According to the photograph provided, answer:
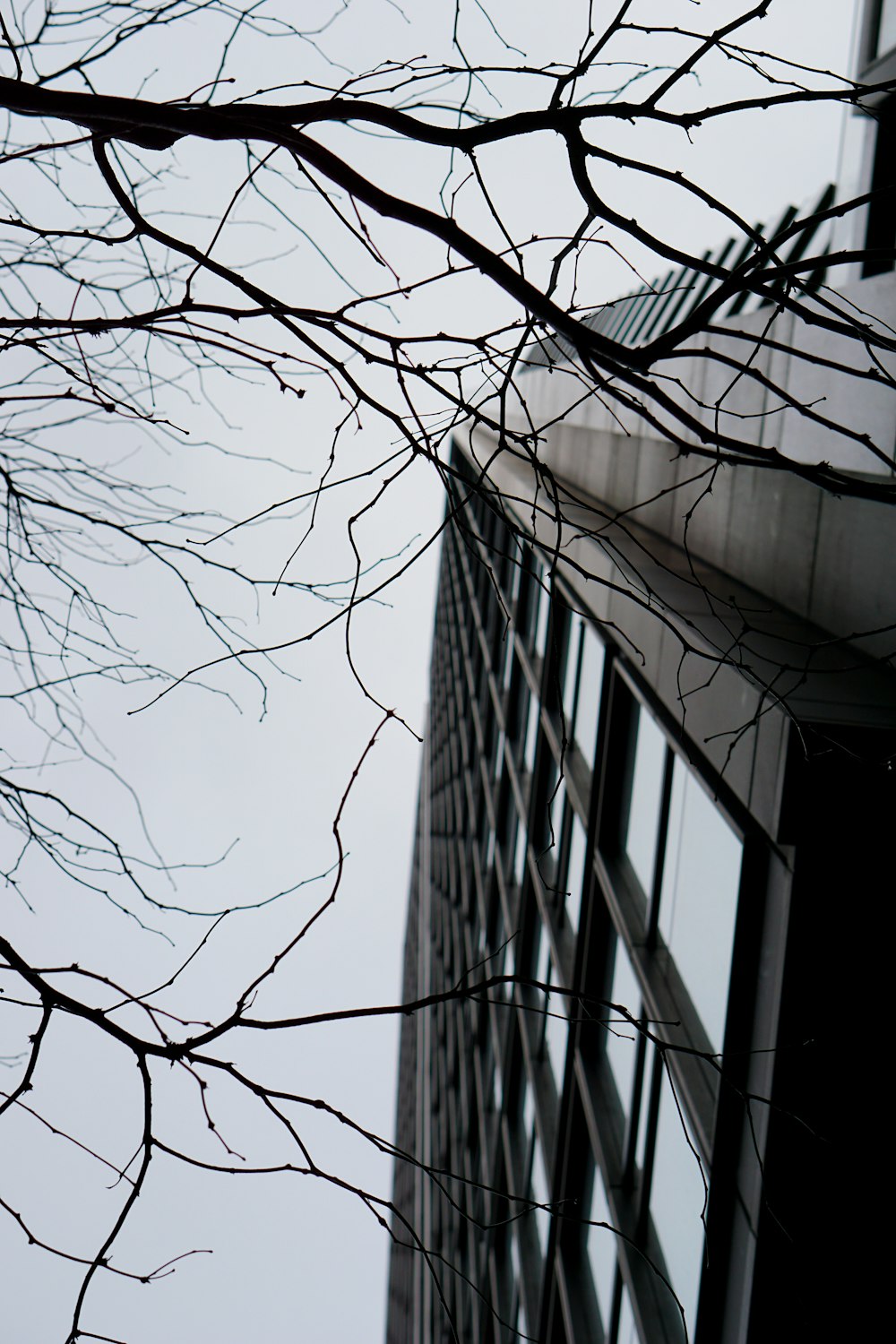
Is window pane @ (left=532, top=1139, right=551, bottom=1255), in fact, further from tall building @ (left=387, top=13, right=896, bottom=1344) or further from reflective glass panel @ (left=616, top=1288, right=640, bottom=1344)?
reflective glass panel @ (left=616, top=1288, right=640, bottom=1344)

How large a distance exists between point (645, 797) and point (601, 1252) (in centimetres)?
435

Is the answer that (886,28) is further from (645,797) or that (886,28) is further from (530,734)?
(530,734)

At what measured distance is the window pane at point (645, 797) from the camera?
29.3 ft

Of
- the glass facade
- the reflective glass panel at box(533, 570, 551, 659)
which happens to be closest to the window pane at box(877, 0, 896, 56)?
the glass facade

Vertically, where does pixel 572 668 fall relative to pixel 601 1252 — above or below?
above

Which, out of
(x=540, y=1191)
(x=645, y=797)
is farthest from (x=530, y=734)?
(x=645, y=797)

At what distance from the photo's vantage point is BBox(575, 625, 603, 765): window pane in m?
11.8

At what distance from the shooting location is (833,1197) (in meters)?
4.87

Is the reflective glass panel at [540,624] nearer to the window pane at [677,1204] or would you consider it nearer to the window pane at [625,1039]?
the window pane at [625,1039]

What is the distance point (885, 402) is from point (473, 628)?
23.6m

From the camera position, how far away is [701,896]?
702 cm

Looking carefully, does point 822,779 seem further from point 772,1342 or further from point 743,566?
point 743,566

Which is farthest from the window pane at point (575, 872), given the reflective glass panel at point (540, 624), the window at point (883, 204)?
the window at point (883, 204)

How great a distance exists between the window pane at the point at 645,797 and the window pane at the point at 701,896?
596mm
